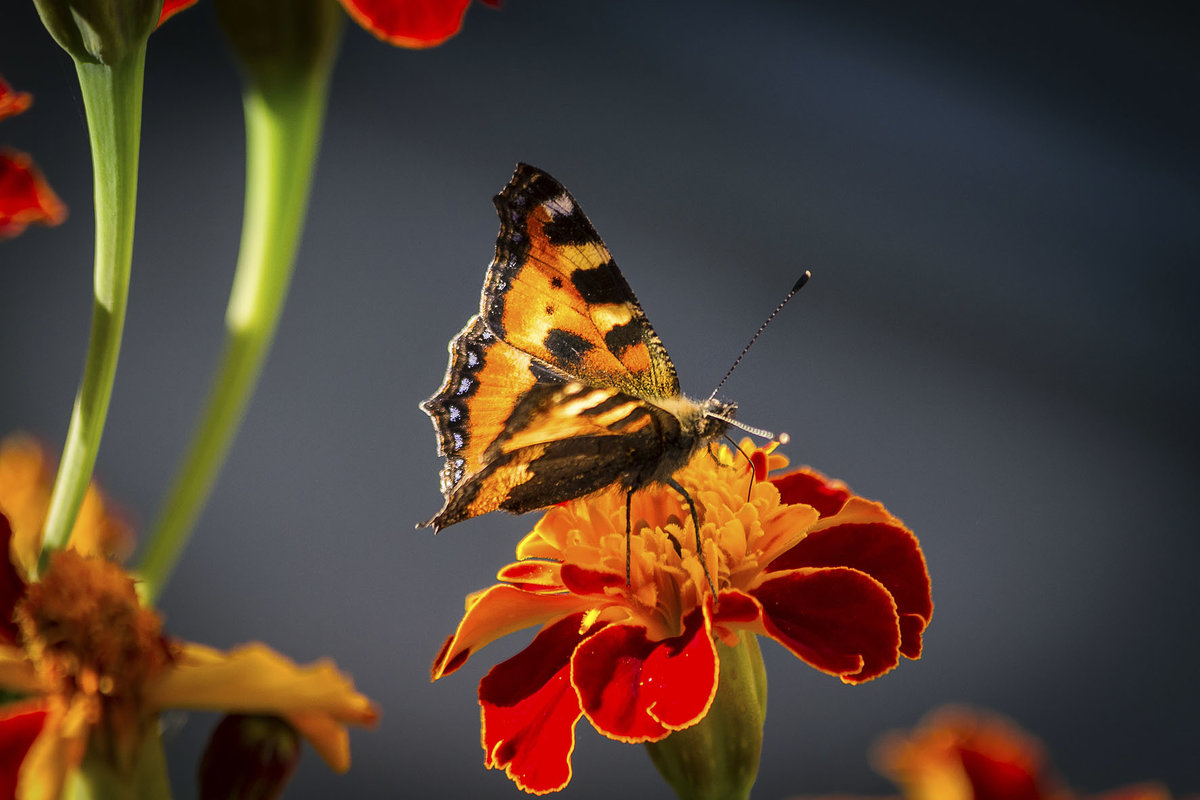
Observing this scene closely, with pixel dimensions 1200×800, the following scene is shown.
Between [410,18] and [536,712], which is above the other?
[410,18]

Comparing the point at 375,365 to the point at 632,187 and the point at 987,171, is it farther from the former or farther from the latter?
the point at 987,171

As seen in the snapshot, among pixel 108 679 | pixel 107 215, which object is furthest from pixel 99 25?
pixel 108 679

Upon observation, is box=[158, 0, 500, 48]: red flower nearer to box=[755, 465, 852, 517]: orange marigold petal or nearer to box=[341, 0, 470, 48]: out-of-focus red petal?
box=[341, 0, 470, 48]: out-of-focus red petal

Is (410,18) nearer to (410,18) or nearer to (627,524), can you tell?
(410,18)

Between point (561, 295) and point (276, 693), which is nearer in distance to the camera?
point (276, 693)

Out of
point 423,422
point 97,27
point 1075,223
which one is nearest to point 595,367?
point 97,27
